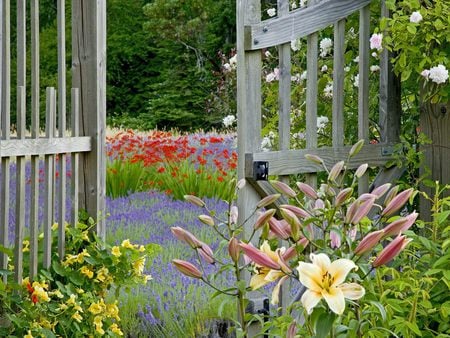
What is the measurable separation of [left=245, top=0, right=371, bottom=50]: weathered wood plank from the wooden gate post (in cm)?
83

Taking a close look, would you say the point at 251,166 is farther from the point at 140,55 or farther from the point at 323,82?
the point at 140,55

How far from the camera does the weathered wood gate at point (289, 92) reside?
10.8 ft

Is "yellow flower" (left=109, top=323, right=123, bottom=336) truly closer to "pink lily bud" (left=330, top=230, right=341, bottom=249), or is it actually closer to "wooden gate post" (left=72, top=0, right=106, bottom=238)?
"wooden gate post" (left=72, top=0, right=106, bottom=238)

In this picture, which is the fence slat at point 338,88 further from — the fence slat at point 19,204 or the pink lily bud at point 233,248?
the pink lily bud at point 233,248

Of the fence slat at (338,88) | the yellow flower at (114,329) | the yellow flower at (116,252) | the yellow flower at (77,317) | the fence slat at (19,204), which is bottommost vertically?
the yellow flower at (114,329)

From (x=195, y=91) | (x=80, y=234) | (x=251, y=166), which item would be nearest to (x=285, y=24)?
(x=251, y=166)

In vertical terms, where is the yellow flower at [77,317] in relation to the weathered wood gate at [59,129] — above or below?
below

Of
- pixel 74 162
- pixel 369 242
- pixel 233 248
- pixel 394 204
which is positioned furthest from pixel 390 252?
pixel 74 162

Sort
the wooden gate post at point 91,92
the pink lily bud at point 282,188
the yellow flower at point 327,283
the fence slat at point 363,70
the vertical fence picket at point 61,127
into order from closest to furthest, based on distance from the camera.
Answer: the yellow flower at point 327,283, the pink lily bud at point 282,188, the vertical fence picket at point 61,127, the wooden gate post at point 91,92, the fence slat at point 363,70

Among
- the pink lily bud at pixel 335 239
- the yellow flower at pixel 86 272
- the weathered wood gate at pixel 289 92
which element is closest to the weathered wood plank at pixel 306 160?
A: the weathered wood gate at pixel 289 92

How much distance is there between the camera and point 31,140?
3.28m

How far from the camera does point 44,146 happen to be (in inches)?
133

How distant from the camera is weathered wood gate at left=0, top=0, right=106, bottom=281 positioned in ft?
10.5

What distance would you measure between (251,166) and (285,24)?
0.60m
